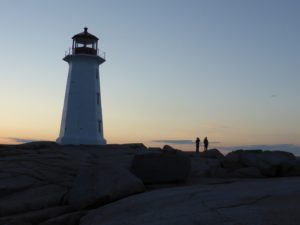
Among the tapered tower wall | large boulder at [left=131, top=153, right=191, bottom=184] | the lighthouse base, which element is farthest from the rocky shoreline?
the tapered tower wall

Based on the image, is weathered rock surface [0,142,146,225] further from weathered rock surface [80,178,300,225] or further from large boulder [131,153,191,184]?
weathered rock surface [80,178,300,225]

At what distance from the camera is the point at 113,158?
62.5 ft

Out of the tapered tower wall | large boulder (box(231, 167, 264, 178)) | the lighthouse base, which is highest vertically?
the tapered tower wall

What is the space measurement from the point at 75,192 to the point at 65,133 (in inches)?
955

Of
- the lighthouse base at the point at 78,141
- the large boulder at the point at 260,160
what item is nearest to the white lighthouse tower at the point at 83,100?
the lighthouse base at the point at 78,141

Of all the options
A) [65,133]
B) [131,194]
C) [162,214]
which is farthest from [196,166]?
[65,133]

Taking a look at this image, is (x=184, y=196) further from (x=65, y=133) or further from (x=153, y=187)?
(x=65, y=133)

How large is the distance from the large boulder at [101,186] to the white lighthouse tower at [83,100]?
22.7 metres

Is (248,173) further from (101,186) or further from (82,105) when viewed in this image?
(82,105)

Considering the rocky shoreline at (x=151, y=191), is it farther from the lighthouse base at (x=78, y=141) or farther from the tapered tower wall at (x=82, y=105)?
the tapered tower wall at (x=82, y=105)

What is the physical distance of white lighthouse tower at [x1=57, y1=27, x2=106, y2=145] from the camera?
34.5 m

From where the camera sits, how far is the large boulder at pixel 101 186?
10617 mm

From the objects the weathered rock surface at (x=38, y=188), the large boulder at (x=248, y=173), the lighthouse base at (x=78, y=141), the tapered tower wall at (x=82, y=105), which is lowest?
the weathered rock surface at (x=38, y=188)

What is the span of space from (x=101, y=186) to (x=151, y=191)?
1318 mm
